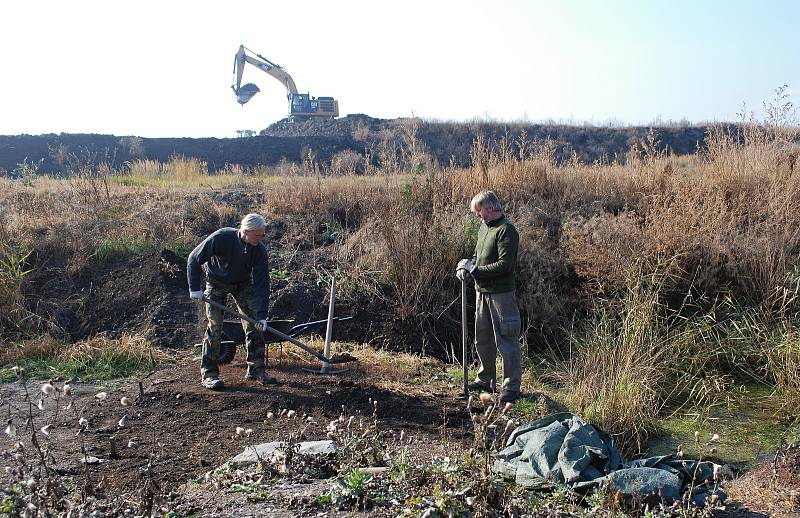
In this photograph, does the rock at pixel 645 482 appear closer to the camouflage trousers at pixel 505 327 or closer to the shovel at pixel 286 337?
the camouflage trousers at pixel 505 327

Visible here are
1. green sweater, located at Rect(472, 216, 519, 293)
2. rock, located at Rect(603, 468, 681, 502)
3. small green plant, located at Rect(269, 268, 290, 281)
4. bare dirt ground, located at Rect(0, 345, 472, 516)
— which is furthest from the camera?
small green plant, located at Rect(269, 268, 290, 281)

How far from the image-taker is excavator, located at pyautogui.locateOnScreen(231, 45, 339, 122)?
86.3 ft

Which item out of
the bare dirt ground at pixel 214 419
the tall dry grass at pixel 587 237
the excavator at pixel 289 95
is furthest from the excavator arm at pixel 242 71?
the bare dirt ground at pixel 214 419

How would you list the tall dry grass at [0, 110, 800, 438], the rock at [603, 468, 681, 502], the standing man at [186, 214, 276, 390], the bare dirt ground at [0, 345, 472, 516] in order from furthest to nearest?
the tall dry grass at [0, 110, 800, 438], the standing man at [186, 214, 276, 390], the bare dirt ground at [0, 345, 472, 516], the rock at [603, 468, 681, 502]

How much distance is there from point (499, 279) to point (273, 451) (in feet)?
8.64

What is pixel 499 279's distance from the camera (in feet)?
19.5

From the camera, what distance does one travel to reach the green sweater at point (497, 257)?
5.79m

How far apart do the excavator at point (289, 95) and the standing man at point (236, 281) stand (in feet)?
70.1

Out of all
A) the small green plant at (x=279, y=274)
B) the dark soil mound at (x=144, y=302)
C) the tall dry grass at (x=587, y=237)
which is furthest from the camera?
the small green plant at (x=279, y=274)

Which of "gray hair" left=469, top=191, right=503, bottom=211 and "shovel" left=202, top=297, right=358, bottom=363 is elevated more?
"gray hair" left=469, top=191, right=503, bottom=211

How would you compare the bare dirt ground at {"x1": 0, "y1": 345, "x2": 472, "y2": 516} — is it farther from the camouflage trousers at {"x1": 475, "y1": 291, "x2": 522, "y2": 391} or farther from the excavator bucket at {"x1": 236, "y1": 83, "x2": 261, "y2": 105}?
the excavator bucket at {"x1": 236, "y1": 83, "x2": 261, "y2": 105}

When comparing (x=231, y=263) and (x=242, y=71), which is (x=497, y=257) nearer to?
(x=231, y=263)

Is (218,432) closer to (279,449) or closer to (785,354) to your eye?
(279,449)

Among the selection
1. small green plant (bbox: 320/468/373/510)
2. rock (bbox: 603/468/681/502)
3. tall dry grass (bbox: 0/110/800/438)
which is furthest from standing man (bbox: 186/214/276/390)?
rock (bbox: 603/468/681/502)
